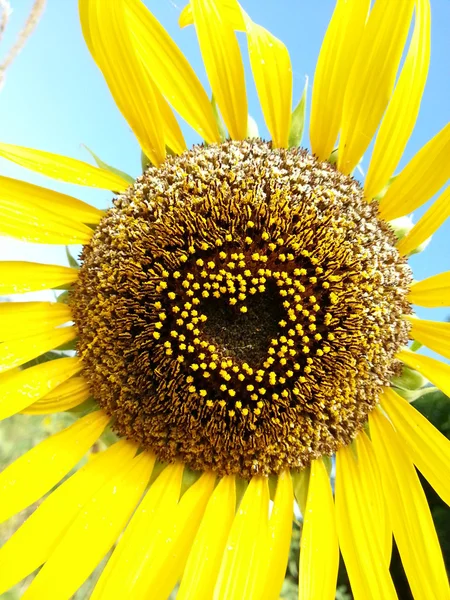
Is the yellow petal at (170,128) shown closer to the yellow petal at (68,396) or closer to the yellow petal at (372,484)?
the yellow petal at (68,396)

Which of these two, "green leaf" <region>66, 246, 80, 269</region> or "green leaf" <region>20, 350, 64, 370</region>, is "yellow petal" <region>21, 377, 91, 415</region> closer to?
"green leaf" <region>20, 350, 64, 370</region>

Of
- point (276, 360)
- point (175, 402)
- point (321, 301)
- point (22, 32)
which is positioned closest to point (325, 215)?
point (321, 301)

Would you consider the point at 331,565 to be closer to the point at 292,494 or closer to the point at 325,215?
the point at 292,494

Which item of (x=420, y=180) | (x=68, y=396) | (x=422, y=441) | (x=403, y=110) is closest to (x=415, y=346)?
(x=422, y=441)

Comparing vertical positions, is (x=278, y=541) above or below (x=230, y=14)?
below

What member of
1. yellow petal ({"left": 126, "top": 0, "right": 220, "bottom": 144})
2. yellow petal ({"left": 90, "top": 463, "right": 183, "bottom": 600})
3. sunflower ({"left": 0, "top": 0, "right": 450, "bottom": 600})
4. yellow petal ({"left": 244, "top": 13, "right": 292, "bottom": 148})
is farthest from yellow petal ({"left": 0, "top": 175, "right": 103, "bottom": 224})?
yellow petal ({"left": 90, "top": 463, "right": 183, "bottom": 600})

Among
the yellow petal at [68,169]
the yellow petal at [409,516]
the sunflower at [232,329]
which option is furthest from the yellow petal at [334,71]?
the yellow petal at [409,516]

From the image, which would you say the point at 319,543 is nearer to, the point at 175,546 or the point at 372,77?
the point at 175,546

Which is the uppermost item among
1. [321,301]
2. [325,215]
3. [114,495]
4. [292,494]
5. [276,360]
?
[325,215]
